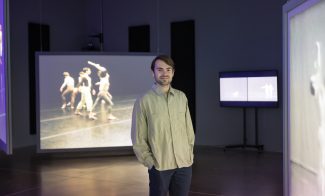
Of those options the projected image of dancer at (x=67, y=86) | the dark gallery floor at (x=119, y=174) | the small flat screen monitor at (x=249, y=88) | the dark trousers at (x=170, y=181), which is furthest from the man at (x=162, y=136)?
the small flat screen monitor at (x=249, y=88)

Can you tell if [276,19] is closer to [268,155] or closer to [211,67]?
[211,67]

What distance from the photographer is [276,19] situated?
30.6 feet

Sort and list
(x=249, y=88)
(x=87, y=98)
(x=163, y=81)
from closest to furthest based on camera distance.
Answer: (x=163, y=81) → (x=87, y=98) → (x=249, y=88)

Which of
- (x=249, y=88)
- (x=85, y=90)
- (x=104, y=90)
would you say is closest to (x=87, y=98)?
(x=85, y=90)

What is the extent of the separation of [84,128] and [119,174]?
2135 millimetres

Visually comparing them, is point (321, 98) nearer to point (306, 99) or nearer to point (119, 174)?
point (306, 99)

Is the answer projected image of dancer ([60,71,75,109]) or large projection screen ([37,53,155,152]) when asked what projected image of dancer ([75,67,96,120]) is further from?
projected image of dancer ([60,71,75,109])

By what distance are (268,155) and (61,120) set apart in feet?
13.8

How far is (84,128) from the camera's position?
350 inches

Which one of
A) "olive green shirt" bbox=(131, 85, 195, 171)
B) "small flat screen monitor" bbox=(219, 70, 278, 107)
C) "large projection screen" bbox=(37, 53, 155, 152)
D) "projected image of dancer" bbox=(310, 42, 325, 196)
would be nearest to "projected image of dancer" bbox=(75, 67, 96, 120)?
"large projection screen" bbox=(37, 53, 155, 152)

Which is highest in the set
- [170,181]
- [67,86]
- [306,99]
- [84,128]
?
[67,86]

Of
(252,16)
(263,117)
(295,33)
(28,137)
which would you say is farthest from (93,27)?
(295,33)

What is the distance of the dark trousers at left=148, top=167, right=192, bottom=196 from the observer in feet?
9.70

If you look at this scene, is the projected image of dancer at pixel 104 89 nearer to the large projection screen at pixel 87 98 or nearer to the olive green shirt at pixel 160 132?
the large projection screen at pixel 87 98
